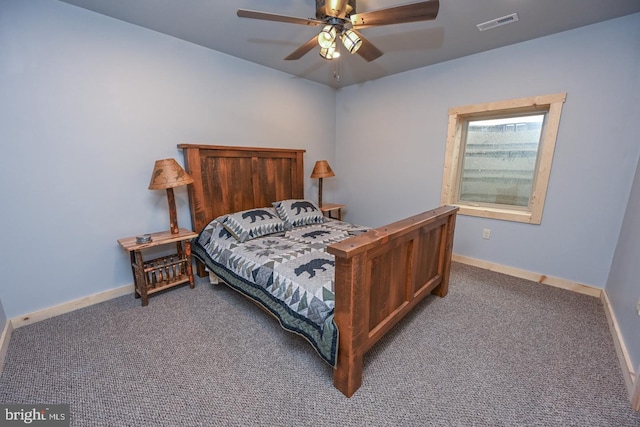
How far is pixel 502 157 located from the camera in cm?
300

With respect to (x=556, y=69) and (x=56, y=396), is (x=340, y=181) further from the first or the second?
(x=56, y=396)

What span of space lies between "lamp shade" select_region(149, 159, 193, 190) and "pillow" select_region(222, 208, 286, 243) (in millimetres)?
579

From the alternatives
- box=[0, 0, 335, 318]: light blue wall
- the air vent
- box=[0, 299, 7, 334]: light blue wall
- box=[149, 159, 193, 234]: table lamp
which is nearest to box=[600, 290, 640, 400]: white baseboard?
the air vent

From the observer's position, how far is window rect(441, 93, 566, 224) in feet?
8.39

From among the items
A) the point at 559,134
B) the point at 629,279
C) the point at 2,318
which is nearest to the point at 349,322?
the point at 629,279

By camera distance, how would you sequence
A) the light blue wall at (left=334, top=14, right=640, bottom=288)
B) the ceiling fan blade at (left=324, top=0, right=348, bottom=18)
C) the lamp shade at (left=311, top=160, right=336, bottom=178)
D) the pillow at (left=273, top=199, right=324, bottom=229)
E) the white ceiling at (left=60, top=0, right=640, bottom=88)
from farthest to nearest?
the lamp shade at (left=311, top=160, right=336, bottom=178) → the pillow at (left=273, top=199, right=324, bottom=229) → the light blue wall at (left=334, top=14, right=640, bottom=288) → the white ceiling at (left=60, top=0, right=640, bottom=88) → the ceiling fan blade at (left=324, top=0, right=348, bottom=18)

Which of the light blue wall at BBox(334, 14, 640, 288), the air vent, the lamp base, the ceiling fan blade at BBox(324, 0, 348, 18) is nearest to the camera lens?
the ceiling fan blade at BBox(324, 0, 348, 18)

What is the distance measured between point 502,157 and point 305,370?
3.11 metres

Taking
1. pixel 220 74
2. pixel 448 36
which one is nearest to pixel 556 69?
pixel 448 36

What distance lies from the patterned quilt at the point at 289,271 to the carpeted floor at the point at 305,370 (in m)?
0.28

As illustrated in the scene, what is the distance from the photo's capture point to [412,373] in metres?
1.57

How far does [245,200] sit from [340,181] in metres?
1.79

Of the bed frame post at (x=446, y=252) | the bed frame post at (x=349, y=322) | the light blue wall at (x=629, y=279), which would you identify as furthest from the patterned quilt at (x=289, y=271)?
the light blue wall at (x=629, y=279)

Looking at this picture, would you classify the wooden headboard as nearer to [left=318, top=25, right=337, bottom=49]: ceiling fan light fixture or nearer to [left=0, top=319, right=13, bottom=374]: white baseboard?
[left=0, top=319, right=13, bottom=374]: white baseboard
